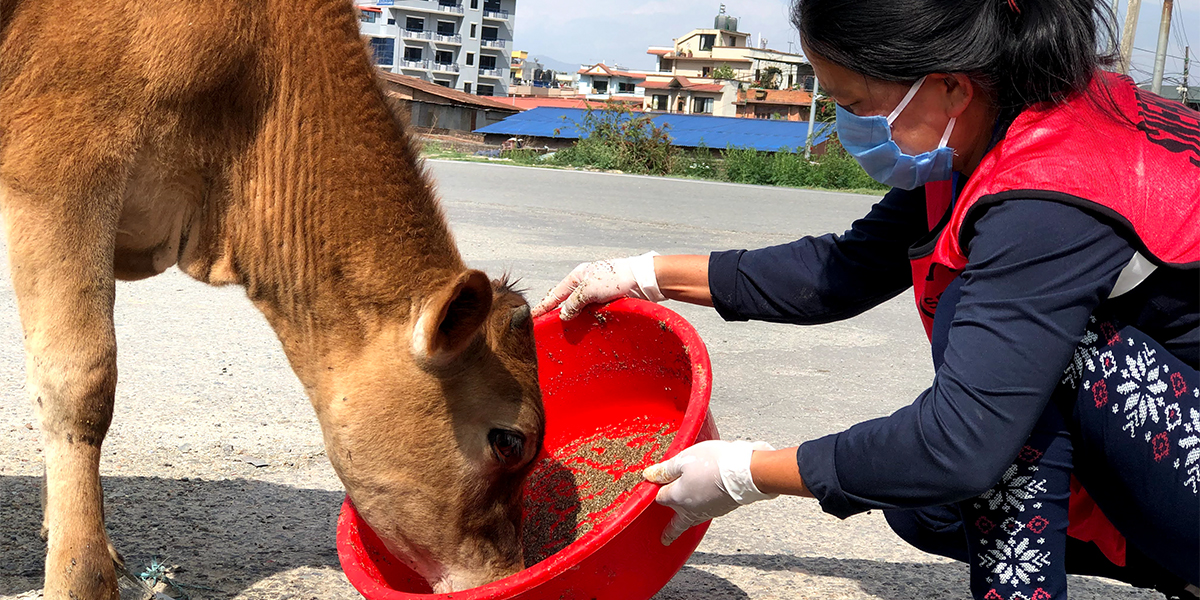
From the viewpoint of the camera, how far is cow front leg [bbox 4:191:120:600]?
260cm

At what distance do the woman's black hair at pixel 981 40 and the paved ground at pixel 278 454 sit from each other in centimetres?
178

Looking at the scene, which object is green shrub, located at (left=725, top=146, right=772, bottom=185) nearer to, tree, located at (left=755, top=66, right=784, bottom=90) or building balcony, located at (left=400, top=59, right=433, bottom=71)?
tree, located at (left=755, top=66, right=784, bottom=90)

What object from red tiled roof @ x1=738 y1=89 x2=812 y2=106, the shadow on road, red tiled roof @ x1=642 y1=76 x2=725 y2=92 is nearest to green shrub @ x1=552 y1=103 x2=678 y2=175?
the shadow on road

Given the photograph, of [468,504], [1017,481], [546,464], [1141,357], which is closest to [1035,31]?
[1141,357]

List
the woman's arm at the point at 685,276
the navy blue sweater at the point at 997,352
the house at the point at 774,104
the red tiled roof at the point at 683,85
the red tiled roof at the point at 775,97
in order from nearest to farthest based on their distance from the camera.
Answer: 1. the navy blue sweater at the point at 997,352
2. the woman's arm at the point at 685,276
3. the red tiled roof at the point at 775,97
4. the house at the point at 774,104
5. the red tiled roof at the point at 683,85

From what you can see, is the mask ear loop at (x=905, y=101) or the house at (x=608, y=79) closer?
the mask ear loop at (x=905, y=101)

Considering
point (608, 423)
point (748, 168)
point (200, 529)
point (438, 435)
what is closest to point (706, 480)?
point (438, 435)

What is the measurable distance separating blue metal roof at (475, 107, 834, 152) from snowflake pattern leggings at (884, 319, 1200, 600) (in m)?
32.8

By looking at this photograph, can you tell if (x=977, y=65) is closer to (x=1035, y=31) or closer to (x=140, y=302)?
(x=1035, y=31)

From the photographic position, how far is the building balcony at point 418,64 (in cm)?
9256

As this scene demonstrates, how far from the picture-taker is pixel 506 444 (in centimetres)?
291

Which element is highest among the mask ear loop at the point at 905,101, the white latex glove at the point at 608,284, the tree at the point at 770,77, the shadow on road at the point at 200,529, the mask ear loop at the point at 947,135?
the tree at the point at 770,77

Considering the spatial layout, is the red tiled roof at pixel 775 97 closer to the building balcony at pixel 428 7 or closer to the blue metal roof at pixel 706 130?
the blue metal roof at pixel 706 130

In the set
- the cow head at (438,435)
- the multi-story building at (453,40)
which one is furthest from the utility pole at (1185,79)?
the multi-story building at (453,40)
